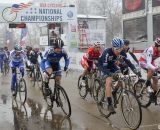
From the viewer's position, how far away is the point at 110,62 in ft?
28.6

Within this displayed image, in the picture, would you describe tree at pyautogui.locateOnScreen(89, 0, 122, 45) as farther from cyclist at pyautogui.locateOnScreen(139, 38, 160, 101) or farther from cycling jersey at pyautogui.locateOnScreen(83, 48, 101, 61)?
cyclist at pyautogui.locateOnScreen(139, 38, 160, 101)

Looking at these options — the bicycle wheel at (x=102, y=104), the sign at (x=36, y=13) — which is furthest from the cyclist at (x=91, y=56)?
the sign at (x=36, y=13)

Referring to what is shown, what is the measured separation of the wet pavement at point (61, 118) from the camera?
8.45m

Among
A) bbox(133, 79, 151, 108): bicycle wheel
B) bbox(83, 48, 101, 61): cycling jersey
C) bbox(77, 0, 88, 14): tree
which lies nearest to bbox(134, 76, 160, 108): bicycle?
bbox(133, 79, 151, 108): bicycle wheel

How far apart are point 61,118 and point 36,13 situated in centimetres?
1879

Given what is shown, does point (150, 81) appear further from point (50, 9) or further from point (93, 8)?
point (93, 8)

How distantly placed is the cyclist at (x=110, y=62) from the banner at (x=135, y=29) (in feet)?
67.0

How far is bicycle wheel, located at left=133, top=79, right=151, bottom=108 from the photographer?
33.2 ft

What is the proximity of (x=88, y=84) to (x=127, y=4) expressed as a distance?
64.6 feet

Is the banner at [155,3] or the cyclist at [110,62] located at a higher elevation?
the banner at [155,3]

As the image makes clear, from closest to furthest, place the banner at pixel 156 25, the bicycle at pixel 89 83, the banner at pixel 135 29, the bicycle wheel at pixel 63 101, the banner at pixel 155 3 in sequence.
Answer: the bicycle wheel at pixel 63 101
the bicycle at pixel 89 83
the banner at pixel 155 3
the banner at pixel 156 25
the banner at pixel 135 29

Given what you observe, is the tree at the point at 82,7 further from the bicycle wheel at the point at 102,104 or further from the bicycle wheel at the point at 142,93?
the bicycle wheel at the point at 102,104

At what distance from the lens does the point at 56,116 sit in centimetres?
952

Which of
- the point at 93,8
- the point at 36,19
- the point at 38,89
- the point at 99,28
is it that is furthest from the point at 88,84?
the point at 93,8
